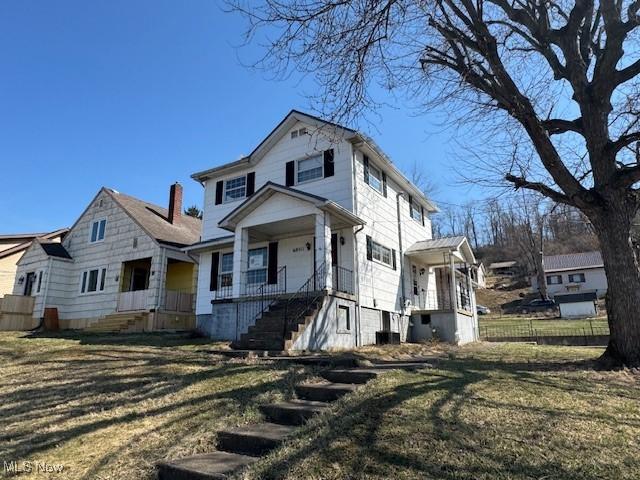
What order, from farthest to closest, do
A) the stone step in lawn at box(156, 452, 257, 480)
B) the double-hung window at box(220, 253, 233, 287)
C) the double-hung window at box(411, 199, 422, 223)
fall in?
the double-hung window at box(411, 199, 422, 223)
the double-hung window at box(220, 253, 233, 287)
the stone step in lawn at box(156, 452, 257, 480)

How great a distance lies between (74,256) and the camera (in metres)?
23.8

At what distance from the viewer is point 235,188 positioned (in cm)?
1834

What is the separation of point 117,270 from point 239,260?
34.1ft

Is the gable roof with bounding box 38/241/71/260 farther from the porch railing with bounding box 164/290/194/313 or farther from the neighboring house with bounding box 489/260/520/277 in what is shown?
the neighboring house with bounding box 489/260/520/277

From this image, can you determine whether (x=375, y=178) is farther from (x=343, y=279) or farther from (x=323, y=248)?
(x=323, y=248)

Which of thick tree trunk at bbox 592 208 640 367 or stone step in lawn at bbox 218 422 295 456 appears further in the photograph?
thick tree trunk at bbox 592 208 640 367

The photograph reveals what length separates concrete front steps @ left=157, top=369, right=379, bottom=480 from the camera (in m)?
3.97

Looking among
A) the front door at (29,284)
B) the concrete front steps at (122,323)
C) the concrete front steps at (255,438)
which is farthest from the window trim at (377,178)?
the front door at (29,284)

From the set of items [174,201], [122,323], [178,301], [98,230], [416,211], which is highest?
[174,201]

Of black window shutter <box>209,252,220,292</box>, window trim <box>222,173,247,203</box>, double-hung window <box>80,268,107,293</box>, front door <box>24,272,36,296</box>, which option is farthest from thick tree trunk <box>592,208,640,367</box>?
front door <box>24,272,36,296</box>

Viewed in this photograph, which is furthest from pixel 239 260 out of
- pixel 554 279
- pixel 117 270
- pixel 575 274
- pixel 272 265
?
pixel 554 279

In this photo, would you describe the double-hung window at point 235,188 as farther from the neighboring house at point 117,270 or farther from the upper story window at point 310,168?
the neighboring house at point 117,270

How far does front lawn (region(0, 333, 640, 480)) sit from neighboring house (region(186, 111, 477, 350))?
4.47 meters

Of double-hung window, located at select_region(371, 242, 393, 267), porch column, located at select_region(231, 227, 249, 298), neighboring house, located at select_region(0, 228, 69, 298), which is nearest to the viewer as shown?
porch column, located at select_region(231, 227, 249, 298)
